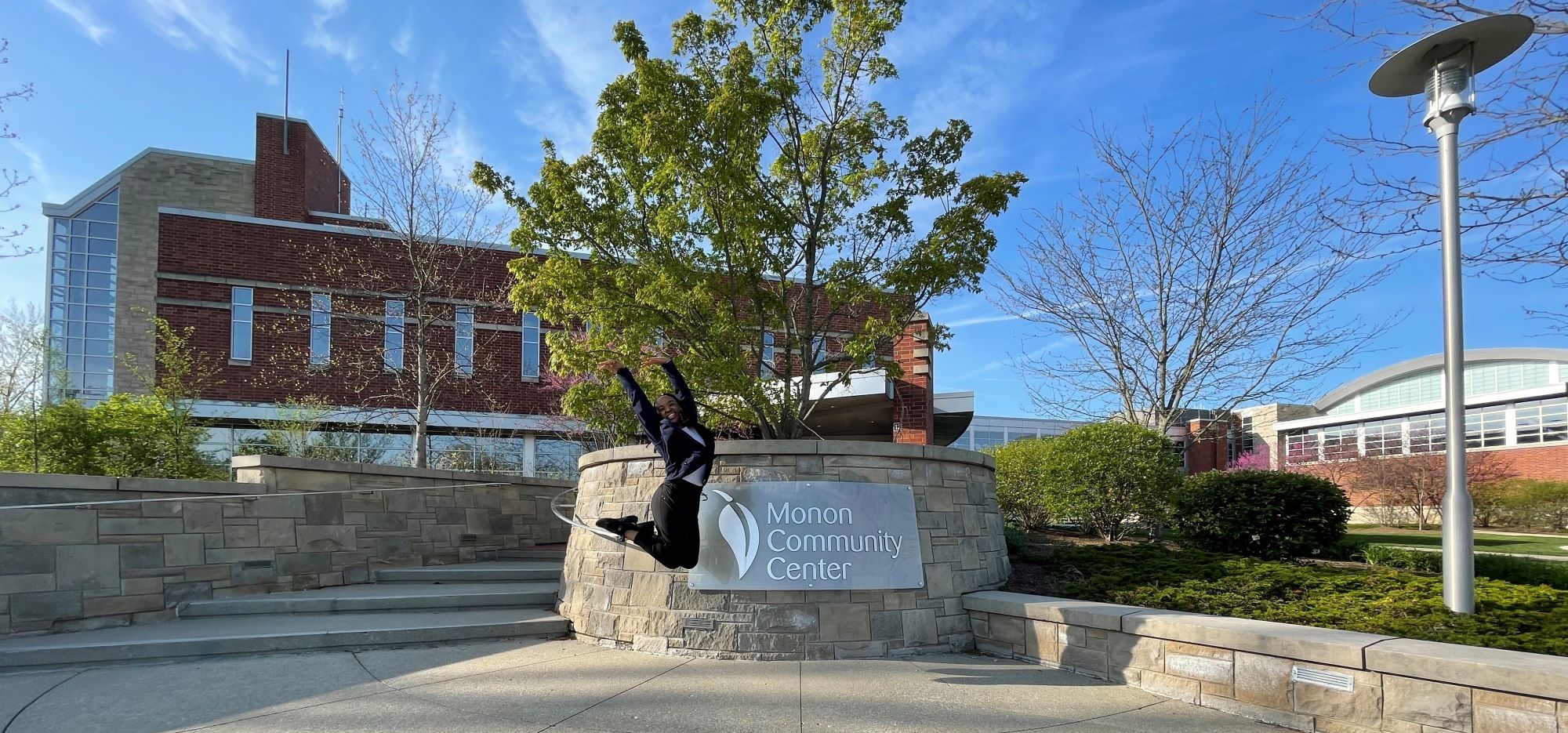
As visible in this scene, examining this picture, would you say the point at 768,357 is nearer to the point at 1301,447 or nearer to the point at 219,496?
the point at 219,496

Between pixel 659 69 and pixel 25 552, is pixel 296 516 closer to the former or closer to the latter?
pixel 25 552

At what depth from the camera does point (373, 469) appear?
931cm

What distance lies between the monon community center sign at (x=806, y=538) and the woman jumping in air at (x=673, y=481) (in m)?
0.33

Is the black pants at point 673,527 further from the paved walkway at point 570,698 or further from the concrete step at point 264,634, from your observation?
the concrete step at point 264,634

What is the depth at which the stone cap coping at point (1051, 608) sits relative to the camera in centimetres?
569

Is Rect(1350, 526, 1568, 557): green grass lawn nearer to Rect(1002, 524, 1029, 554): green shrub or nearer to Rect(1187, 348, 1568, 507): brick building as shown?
Rect(1002, 524, 1029, 554): green shrub

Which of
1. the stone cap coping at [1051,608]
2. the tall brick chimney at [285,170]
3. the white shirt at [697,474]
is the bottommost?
the stone cap coping at [1051,608]

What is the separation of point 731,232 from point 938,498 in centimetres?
306

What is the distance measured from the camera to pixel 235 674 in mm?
5488

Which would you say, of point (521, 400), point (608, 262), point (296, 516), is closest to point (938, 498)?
point (608, 262)

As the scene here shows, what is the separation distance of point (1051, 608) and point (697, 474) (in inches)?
104

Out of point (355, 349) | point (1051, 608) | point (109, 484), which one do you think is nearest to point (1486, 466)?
point (1051, 608)

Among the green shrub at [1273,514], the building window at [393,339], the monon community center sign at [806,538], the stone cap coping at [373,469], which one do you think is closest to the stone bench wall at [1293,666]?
the monon community center sign at [806,538]

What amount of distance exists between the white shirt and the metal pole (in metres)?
4.55
